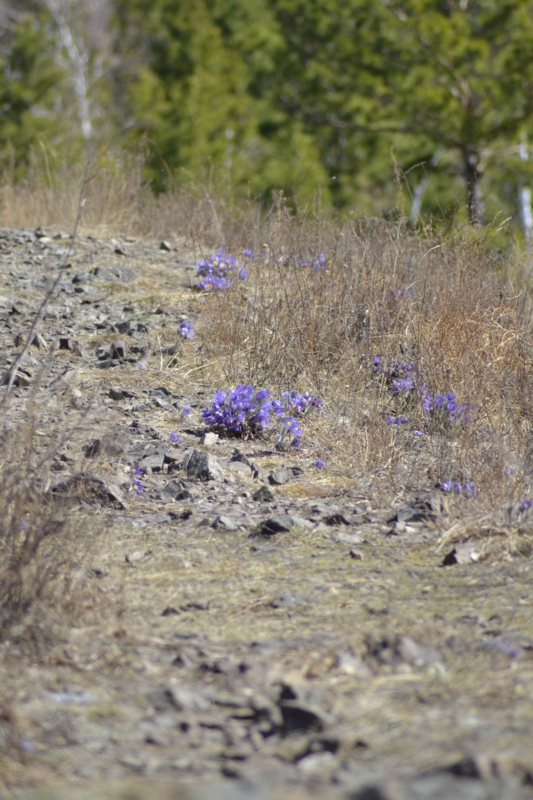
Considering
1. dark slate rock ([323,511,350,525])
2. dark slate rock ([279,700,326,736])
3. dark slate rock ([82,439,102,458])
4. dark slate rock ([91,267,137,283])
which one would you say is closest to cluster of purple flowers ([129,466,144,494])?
dark slate rock ([82,439,102,458])

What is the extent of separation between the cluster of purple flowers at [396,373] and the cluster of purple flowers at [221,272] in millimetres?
1269

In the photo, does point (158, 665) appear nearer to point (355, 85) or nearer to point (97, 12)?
point (355, 85)

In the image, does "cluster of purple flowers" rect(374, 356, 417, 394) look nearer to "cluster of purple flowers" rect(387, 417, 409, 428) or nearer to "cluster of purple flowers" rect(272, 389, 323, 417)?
"cluster of purple flowers" rect(387, 417, 409, 428)

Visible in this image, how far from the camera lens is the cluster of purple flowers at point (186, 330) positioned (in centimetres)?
451

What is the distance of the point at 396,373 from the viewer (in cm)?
393

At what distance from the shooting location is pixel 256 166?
1652 centimetres

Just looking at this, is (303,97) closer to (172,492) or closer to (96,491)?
(172,492)

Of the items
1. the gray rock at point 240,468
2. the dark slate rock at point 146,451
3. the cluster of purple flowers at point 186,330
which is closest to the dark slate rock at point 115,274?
the cluster of purple flowers at point 186,330

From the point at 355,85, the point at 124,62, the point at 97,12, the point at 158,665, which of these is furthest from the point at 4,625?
the point at 97,12

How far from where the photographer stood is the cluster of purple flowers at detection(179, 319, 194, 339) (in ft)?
14.8

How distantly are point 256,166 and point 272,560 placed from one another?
14878 mm

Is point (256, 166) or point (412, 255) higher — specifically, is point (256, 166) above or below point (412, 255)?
above

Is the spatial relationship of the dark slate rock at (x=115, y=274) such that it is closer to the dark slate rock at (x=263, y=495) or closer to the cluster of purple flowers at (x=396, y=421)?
the cluster of purple flowers at (x=396, y=421)

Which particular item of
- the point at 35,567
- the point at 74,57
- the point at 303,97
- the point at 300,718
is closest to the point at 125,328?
the point at 35,567
